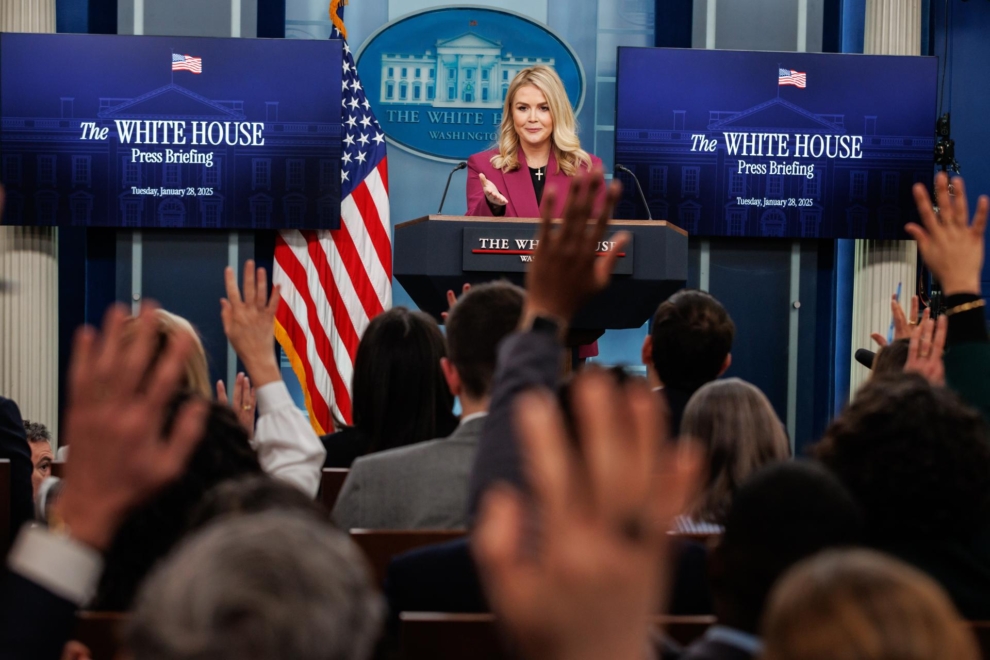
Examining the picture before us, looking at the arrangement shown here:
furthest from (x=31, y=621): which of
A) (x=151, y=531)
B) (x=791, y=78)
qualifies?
(x=791, y=78)

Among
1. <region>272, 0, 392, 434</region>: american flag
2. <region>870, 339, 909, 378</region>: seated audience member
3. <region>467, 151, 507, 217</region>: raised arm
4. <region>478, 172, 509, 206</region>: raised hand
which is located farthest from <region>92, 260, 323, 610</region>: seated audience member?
<region>272, 0, 392, 434</region>: american flag

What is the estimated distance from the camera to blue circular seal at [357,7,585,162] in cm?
658

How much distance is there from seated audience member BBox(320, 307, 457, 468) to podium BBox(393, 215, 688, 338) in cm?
101

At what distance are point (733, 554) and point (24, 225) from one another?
18.3 feet

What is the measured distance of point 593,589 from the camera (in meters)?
0.67

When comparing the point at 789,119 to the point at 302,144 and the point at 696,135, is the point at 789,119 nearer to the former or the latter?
the point at 696,135

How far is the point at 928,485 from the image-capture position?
1623 mm

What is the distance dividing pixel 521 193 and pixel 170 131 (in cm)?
227

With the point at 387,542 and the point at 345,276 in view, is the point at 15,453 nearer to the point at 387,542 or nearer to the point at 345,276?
the point at 387,542

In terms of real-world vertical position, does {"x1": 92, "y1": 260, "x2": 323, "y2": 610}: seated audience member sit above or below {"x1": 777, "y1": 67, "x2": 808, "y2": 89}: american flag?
below

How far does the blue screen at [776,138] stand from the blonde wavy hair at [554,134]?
1.24 metres

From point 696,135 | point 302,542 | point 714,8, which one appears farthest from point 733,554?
point 714,8

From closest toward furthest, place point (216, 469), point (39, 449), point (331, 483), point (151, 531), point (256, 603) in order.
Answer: point (256, 603)
point (151, 531)
point (216, 469)
point (331, 483)
point (39, 449)

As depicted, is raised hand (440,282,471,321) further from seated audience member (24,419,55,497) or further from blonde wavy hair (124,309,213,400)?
seated audience member (24,419,55,497)
